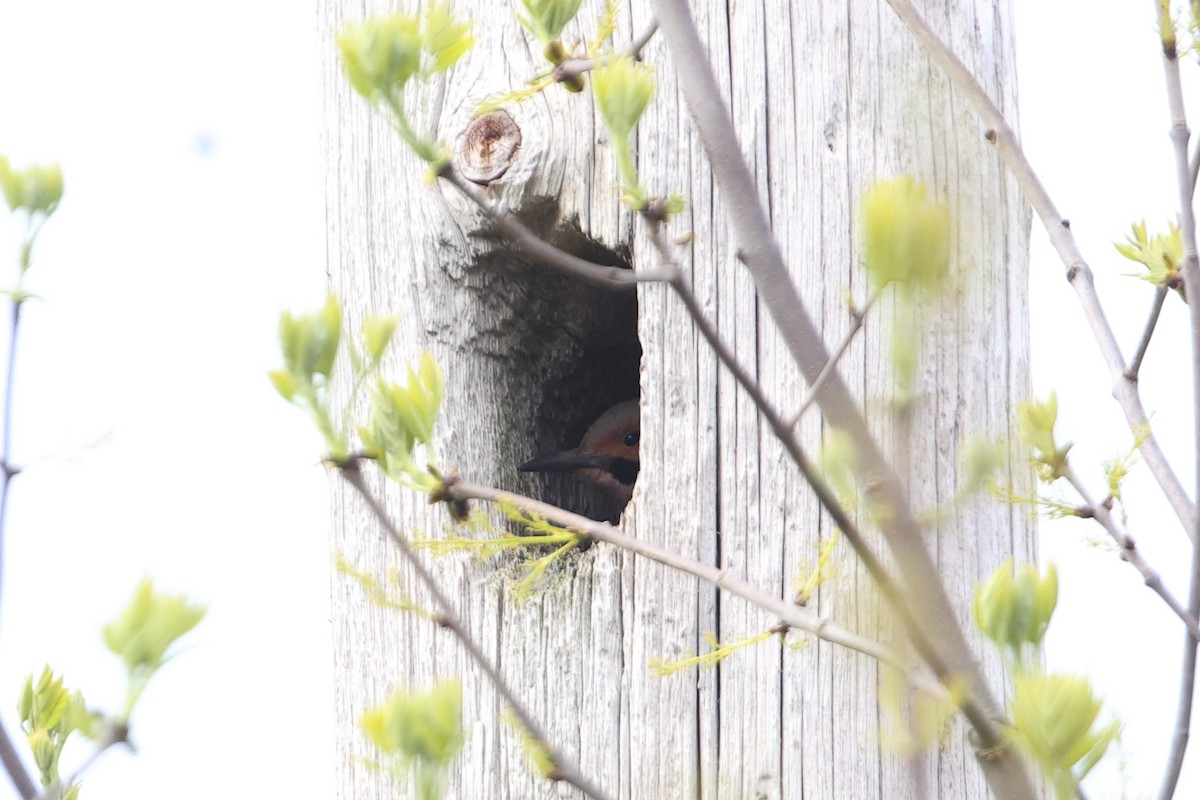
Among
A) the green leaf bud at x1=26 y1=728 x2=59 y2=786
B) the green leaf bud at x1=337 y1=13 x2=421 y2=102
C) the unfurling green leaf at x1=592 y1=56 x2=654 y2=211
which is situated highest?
the green leaf bud at x1=337 y1=13 x2=421 y2=102

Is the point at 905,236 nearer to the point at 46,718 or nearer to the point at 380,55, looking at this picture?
the point at 380,55

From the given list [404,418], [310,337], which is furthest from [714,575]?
[310,337]

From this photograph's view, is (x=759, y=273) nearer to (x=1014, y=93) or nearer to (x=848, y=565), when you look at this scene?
(x=848, y=565)

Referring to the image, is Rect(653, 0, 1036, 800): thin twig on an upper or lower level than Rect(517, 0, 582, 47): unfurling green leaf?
lower

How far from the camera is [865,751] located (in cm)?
205

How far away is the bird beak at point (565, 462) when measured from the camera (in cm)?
274

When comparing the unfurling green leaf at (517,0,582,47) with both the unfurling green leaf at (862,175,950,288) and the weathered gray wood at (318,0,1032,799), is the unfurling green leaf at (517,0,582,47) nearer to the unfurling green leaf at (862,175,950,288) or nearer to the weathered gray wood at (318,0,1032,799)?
the unfurling green leaf at (862,175,950,288)

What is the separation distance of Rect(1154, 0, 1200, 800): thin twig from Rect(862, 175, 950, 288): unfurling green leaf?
636 mm

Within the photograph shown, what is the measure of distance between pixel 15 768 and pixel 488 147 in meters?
1.63

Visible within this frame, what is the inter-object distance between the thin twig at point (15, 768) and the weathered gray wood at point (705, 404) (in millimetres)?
1157

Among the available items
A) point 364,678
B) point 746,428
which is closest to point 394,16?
point 746,428

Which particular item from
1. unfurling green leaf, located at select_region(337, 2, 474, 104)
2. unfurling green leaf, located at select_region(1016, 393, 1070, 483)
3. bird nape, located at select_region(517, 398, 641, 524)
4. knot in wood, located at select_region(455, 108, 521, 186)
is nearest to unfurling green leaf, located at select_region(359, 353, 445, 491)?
unfurling green leaf, located at select_region(337, 2, 474, 104)

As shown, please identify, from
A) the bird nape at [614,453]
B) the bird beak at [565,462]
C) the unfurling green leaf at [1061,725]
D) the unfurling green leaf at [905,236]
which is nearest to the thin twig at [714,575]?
the unfurling green leaf at [1061,725]

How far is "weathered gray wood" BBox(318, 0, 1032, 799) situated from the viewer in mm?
2096
